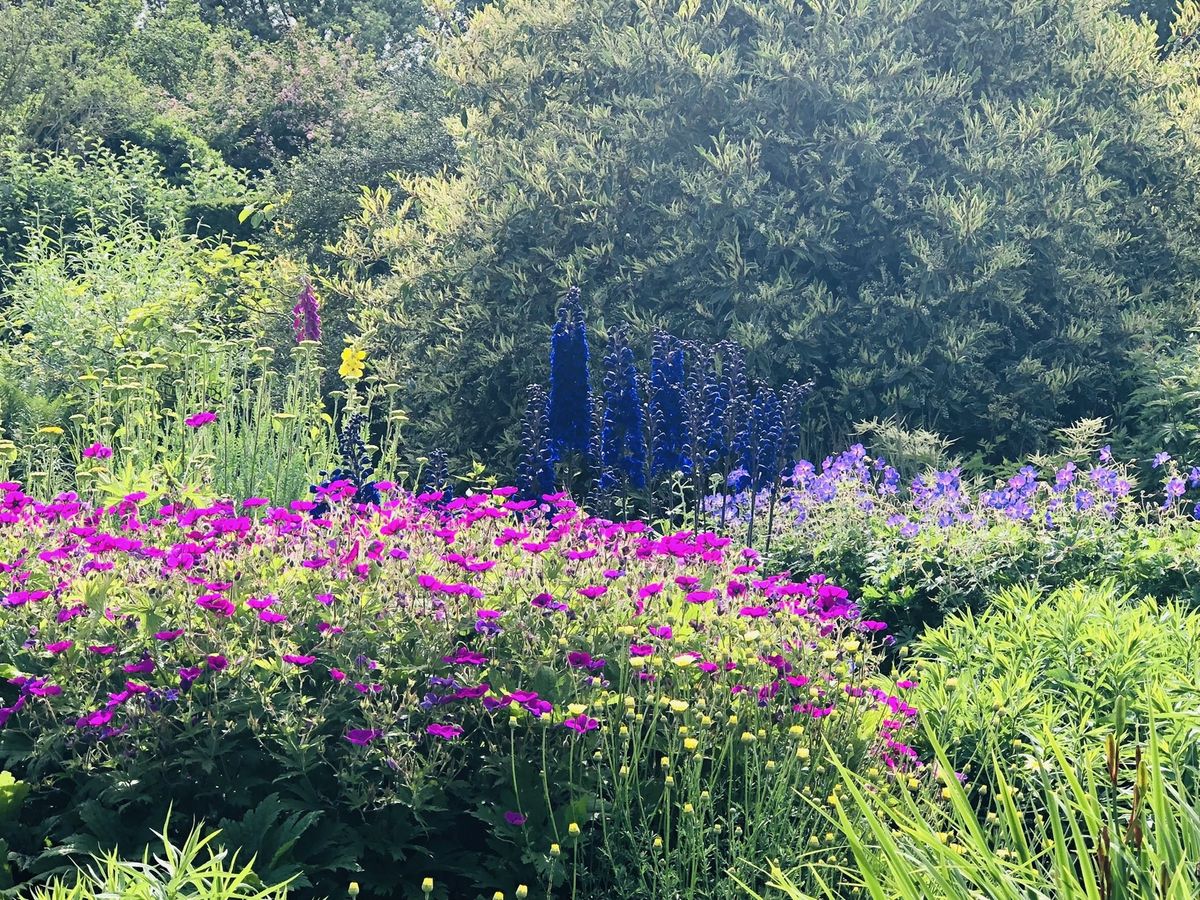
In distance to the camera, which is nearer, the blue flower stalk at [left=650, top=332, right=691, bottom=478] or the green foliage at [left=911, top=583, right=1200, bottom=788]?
the green foliage at [left=911, top=583, right=1200, bottom=788]

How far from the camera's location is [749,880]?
277 centimetres

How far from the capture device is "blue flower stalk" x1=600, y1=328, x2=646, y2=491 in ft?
17.6

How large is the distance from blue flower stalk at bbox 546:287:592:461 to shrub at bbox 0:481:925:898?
1984 mm

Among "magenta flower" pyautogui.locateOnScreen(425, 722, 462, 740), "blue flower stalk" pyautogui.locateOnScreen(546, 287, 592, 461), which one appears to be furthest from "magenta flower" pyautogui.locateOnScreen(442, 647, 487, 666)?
"blue flower stalk" pyautogui.locateOnScreen(546, 287, 592, 461)

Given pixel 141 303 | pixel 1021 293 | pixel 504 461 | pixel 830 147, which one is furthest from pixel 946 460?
pixel 141 303

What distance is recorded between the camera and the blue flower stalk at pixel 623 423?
5.35 metres

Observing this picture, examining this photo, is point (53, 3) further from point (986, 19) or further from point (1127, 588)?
point (1127, 588)

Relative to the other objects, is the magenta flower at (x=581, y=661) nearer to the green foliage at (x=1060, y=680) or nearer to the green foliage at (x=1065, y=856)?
the green foliage at (x=1060, y=680)

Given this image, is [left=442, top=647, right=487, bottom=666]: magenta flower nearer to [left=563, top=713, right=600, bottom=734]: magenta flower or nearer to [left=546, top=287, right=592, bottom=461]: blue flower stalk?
[left=563, top=713, right=600, bottom=734]: magenta flower

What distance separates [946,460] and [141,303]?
5559 mm

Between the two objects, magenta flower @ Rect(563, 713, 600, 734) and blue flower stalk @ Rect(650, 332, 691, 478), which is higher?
blue flower stalk @ Rect(650, 332, 691, 478)

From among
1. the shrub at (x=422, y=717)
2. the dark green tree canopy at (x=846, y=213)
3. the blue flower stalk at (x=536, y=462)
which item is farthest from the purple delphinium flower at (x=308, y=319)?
the shrub at (x=422, y=717)

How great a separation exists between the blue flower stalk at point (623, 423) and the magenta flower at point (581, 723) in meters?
2.56

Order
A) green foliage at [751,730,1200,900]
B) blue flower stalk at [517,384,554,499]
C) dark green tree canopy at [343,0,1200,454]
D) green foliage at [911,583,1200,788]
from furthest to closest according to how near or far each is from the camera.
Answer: dark green tree canopy at [343,0,1200,454], blue flower stalk at [517,384,554,499], green foliage at [911,583,1200,788], green foliage at [751,730,1200,900]
